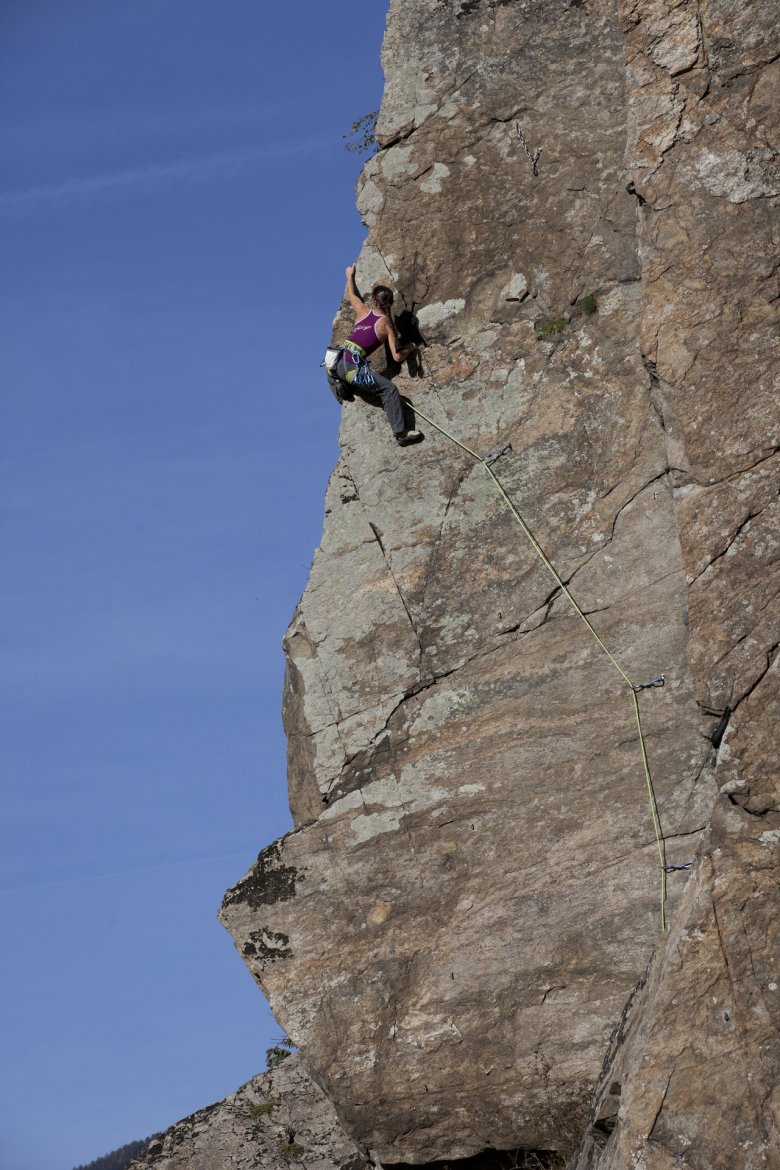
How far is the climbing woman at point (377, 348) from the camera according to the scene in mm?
9859

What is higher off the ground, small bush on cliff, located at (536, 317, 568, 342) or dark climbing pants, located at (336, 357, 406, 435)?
dark climbing pants, located at (336, 357, 406, 435)

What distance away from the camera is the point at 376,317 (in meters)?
9.92

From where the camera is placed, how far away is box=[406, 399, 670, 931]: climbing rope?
8750 millimetres

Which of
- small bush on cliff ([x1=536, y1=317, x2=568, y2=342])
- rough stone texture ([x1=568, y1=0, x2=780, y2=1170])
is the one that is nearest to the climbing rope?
small bush on cliff ([x1=536, y1=317, x2=568, y2=342])

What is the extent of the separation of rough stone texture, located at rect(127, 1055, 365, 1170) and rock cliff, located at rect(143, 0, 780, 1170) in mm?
652

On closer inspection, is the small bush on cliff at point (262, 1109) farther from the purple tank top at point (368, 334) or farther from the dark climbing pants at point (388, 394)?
the purple tank top at point (368, 334)

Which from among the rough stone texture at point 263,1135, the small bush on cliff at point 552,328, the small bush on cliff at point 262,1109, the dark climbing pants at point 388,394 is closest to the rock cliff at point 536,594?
the small bush on cliff at point 552,328

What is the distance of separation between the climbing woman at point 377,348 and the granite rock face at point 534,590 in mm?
155

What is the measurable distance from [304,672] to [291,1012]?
7.47 feet

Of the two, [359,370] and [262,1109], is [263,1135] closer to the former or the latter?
[262,1109]

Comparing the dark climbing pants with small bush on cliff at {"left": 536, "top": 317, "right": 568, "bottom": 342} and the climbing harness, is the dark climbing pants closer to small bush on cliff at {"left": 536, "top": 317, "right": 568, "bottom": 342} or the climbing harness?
the climbing harness

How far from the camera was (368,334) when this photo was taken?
992 centimetres

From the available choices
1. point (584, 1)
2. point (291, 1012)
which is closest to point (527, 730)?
point (291, 1012)

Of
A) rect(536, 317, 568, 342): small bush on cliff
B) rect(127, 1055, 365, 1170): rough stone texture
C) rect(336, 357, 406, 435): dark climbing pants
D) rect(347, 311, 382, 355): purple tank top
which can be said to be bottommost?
rect(127, 1055, 365, 1170): rough stone texture
